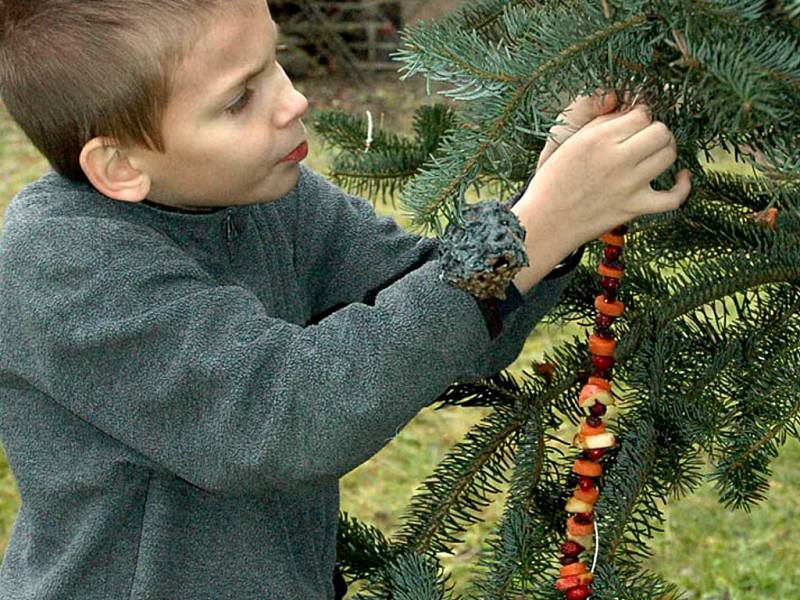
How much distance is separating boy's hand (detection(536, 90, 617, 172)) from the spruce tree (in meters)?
0.04

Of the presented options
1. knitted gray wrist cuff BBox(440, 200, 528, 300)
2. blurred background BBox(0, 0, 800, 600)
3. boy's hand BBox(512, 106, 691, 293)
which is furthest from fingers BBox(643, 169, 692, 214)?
blurred background BBox(0, 0, 800, 600)

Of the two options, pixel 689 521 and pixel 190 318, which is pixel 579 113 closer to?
pixel 190 318

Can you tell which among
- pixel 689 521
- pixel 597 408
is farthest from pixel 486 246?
pixel 689 521

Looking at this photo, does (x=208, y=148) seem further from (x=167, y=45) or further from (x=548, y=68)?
(x=548, y=68)

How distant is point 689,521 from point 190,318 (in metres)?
2.21

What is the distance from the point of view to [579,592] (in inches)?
40.1

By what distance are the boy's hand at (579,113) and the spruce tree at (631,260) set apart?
0.13ft

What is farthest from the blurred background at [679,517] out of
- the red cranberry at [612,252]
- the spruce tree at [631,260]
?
the red cranberry at [612,252]

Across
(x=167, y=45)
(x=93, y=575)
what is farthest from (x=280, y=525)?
(x=167, y=45)

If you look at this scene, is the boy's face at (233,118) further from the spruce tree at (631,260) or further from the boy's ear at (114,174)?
the spruce tree at (631,260)

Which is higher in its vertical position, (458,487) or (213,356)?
(213,356)

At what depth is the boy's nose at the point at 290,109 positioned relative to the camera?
3.73 ft

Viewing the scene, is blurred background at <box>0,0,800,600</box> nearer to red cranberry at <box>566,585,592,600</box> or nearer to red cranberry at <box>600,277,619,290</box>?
red cranberry at <box>600,277,619,290</box>

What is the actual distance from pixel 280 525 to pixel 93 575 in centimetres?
21
